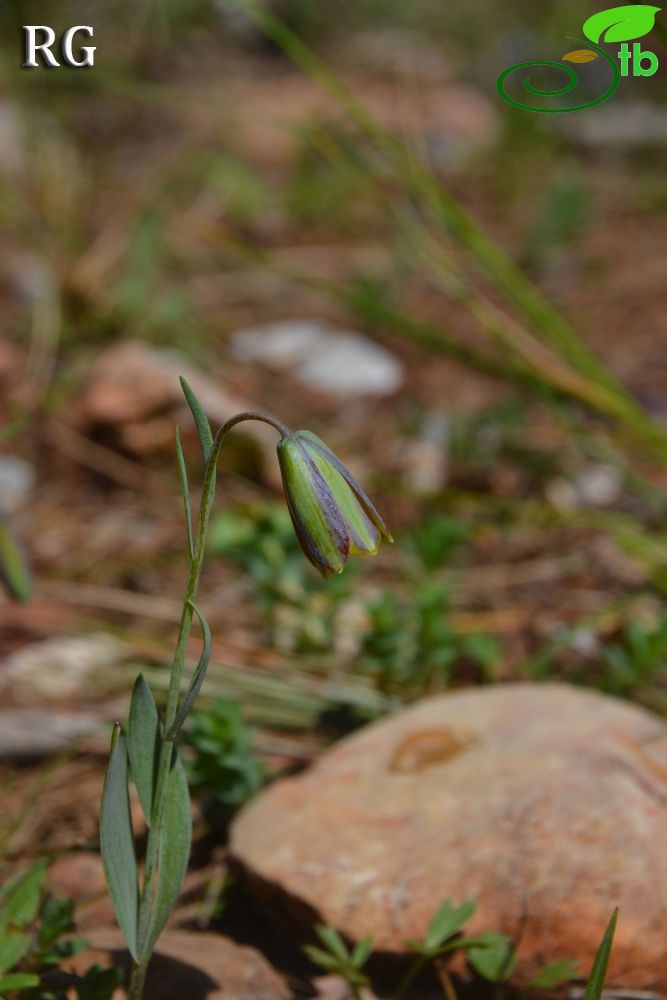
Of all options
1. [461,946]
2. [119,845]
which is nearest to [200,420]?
[119,845]

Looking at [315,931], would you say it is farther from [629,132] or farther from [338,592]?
[629,132]

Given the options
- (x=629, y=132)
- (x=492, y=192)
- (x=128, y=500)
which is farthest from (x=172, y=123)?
(x=128, y=500)

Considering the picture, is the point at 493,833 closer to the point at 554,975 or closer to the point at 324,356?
the point at 554,975

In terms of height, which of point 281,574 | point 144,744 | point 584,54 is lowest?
point 281,574

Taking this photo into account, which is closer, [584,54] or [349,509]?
[349,509]

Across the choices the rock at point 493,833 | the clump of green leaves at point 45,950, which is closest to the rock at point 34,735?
the rock at point 493,833

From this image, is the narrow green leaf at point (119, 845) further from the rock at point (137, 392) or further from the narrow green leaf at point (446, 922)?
the rock at point (137, 392)

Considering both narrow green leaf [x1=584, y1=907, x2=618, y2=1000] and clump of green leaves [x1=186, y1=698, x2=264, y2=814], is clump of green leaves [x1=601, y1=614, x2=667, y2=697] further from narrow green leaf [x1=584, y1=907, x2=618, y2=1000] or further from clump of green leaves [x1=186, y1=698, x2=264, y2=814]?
narrow green leaf [x1=584, y1=907, x2=618, y2=1000]

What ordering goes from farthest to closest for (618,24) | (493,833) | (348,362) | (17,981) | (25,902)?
1. (348,362)
2. (618,24)
3. (493,833)
4. (25,902)
5. (17,981)
